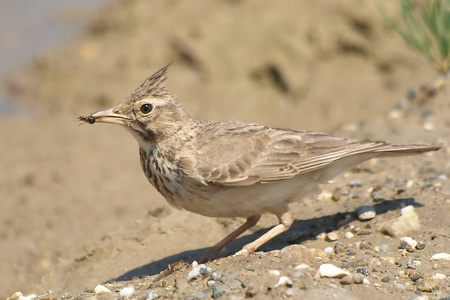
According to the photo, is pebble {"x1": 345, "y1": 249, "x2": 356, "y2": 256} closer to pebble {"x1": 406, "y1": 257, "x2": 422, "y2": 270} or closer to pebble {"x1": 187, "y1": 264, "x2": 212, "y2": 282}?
pebble {"x1": 406, "y1": 257, "x2": 422, "y2": 270}

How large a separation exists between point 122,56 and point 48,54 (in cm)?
208

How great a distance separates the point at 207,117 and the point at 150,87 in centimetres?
471

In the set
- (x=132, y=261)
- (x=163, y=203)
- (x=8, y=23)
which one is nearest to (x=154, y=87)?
(x=132, y=261)

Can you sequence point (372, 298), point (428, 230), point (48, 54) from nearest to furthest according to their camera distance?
point (372, 298) < point (428, 230) < point (48, 54)

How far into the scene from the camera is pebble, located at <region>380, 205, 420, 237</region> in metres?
5.90

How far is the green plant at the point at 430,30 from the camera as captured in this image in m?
8.31

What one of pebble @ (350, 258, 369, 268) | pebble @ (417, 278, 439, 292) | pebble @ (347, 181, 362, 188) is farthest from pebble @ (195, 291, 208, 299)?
pebble @ (347, 181, 362, 188)

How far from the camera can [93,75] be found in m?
12.0

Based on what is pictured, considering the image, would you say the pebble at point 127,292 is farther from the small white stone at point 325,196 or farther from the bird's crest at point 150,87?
the small white stone at point 325,196

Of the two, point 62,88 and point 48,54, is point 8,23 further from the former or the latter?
point 62,88

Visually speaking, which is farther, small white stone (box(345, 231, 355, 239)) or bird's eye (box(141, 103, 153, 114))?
small white stone (box(345, 231, 355, 239))

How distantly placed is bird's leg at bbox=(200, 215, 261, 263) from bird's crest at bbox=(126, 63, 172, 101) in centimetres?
140

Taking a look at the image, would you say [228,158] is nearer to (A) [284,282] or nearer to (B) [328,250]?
(B) [328,250]

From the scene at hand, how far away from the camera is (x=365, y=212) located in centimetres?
629
